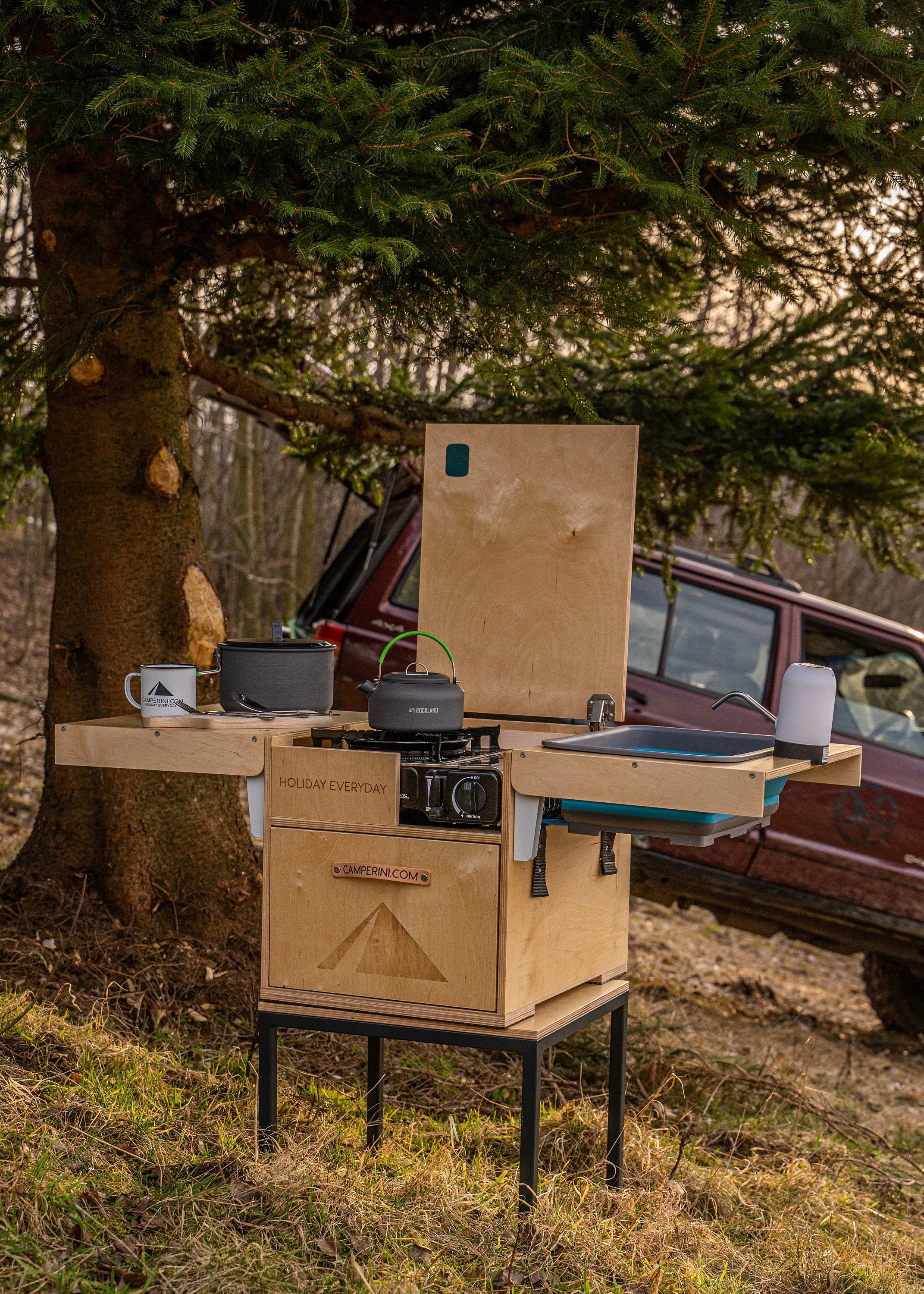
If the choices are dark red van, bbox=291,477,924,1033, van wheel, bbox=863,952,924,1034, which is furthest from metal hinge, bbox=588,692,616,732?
van wheel, bbox=863,952,924,1034

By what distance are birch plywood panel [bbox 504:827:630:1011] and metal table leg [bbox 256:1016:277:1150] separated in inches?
28.9

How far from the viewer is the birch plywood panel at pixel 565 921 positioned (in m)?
2.99

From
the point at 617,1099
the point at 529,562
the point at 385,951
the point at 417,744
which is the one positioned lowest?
the point at 617,1099

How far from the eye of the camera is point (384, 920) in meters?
3.04

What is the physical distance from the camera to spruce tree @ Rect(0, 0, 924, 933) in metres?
3.16

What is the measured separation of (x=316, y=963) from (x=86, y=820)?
2.15 meters

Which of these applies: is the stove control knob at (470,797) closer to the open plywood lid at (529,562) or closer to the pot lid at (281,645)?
the pot lid at (281,645)

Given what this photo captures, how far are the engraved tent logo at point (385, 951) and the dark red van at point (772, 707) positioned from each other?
3.24 meters

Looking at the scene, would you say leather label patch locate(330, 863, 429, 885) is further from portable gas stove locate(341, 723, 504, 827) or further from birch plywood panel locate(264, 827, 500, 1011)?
portable gas stove locate(341, 723, 504, 827)

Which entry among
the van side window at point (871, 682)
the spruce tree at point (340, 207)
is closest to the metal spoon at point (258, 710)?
the spruce tree at point (340, 207)

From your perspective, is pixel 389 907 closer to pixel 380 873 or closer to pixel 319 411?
pixel 380 873

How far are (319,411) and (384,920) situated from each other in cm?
348

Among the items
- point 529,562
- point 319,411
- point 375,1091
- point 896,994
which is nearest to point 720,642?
point 896,994

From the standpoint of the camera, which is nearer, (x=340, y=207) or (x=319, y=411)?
(x=340, y=207)
